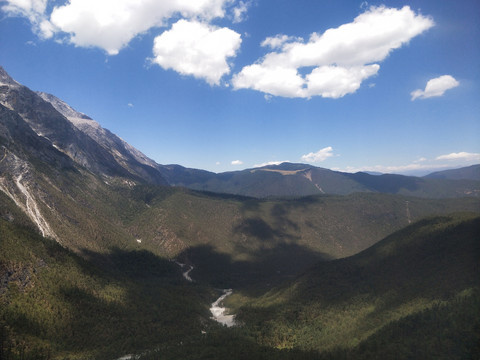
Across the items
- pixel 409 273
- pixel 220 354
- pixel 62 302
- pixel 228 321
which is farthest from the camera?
pixel 228 321

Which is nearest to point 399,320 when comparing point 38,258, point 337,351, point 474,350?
point 337,351

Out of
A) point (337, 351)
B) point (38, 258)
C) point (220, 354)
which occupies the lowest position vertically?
point (337, 351)

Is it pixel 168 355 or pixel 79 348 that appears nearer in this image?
pixel 168 355

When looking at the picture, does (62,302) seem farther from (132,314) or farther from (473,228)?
(473,228)

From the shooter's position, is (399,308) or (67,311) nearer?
(399,308)

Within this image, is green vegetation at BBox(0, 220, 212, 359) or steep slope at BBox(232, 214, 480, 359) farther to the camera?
green vegetation at BBox(0, 220, 212, 359)

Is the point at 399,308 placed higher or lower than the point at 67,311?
lower

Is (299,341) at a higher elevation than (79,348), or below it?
below

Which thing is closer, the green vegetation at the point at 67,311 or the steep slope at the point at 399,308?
the steep slope at the point at 399,308
